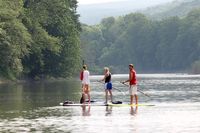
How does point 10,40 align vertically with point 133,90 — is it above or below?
above

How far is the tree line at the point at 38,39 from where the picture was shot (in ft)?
264

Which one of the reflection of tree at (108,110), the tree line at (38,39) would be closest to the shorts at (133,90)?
the reflection of tree at (108,110)

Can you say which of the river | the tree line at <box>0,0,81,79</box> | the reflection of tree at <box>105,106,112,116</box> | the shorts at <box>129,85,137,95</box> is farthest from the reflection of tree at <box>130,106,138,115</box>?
the tree line at <box>0,0,81,79</box>

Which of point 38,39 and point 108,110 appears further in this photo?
point 38,39

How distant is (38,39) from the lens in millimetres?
92938

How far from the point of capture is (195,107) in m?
32.9

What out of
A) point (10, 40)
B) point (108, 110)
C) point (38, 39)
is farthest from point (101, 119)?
point (38, 39)

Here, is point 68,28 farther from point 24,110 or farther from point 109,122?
point 109,122

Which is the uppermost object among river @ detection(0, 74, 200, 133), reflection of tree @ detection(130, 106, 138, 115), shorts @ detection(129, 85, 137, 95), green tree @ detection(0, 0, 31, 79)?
green tree @ detection(0, 0, 31, 79)

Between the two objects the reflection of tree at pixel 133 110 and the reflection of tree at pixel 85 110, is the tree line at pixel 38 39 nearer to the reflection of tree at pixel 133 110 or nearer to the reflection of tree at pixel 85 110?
the reflection of tree at pixel 85 110

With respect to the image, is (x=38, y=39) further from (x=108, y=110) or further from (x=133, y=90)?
(x=108, y=110)

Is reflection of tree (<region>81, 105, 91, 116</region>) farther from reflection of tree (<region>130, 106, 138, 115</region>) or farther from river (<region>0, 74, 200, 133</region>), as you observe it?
reflection of tree (<region>130, 106, 138, 115</region>)

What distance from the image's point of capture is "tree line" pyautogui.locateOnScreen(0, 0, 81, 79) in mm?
80375

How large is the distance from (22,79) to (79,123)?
70126mm
